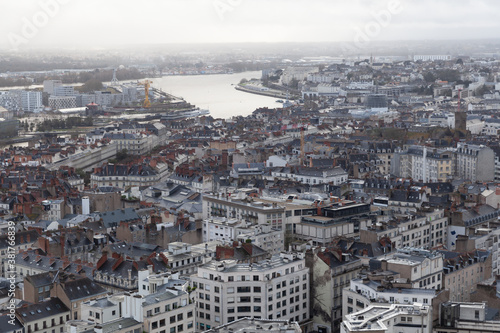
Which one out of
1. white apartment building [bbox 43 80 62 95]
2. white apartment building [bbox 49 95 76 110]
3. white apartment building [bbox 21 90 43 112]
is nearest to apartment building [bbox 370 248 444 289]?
white apartment building [bbox 21 90 43 112]

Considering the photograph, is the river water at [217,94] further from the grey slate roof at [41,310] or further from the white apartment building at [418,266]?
the grey slate roof at [41,310]

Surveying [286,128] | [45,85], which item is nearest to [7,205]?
[286,128]

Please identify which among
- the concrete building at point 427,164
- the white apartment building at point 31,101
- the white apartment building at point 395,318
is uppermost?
the white apartment building at point 395,318

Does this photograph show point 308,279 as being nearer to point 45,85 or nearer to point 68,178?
point 68,178

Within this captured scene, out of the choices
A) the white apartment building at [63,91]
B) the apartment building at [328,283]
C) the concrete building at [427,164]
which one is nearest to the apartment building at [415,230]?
the apartment building at [328,283]

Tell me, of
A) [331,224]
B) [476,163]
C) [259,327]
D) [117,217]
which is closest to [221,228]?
[331,224]

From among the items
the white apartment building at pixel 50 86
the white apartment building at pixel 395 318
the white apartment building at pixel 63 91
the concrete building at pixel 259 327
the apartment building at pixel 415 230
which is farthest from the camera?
the white apartment building at pixel 50 86
